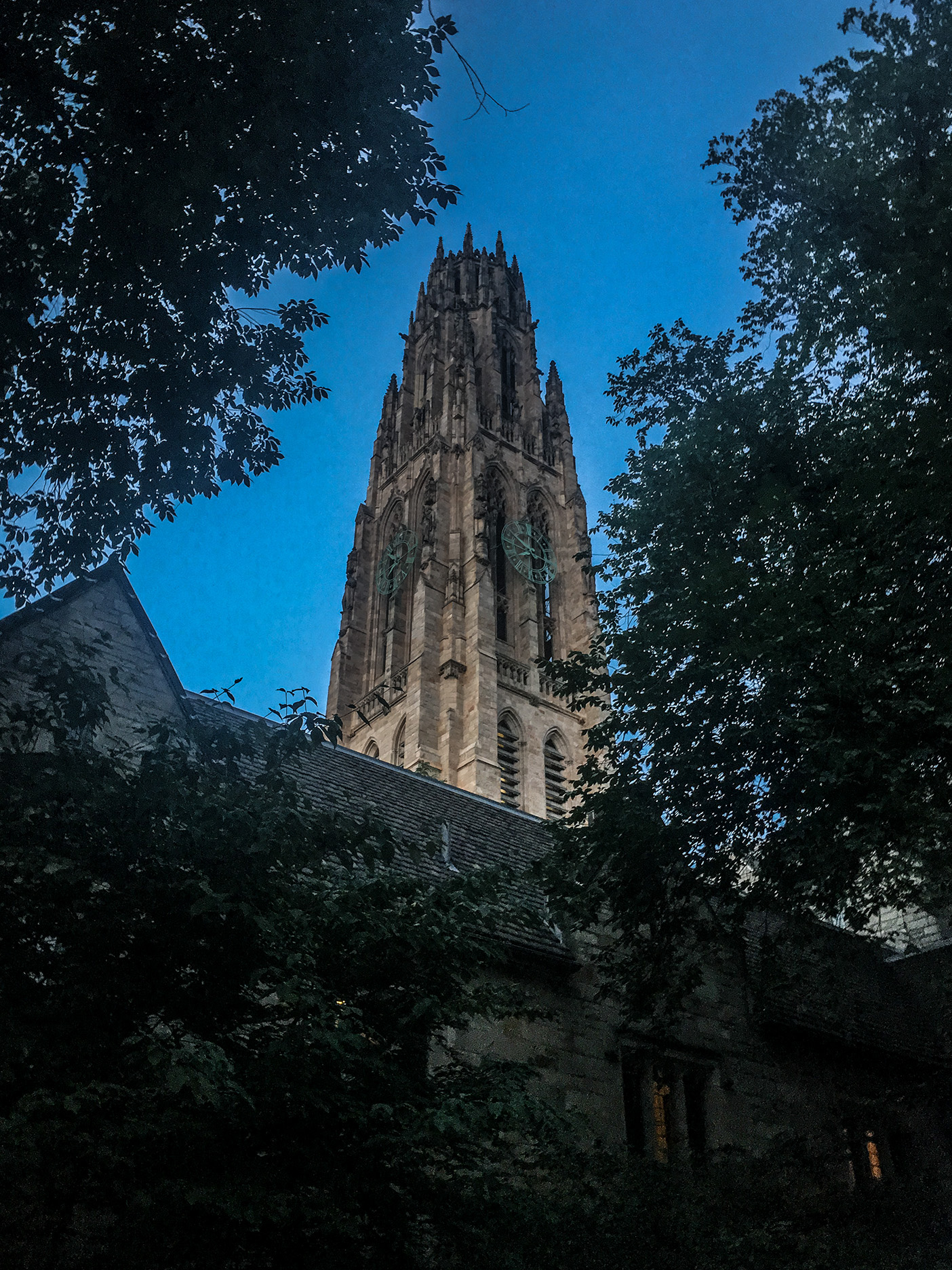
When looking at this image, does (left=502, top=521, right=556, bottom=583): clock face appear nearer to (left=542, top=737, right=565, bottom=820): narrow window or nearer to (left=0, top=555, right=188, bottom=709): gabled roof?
(left=542, top=737, right=565, bottom=820): narrow window

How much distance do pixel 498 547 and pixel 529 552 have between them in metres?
1.73

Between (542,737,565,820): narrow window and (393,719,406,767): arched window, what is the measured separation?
6035 mm

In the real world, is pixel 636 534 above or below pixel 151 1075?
above

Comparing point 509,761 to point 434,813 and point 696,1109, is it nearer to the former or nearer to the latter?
point 434,813

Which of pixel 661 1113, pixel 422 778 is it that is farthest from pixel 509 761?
pixel 661 1113

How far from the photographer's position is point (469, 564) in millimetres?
48719

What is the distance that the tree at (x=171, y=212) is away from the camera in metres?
7.78

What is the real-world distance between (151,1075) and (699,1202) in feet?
21.2

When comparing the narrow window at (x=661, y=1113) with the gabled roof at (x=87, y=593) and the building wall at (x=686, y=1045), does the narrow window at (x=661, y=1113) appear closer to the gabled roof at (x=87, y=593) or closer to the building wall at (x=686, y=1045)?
the building wall at (x=686, y=1045)

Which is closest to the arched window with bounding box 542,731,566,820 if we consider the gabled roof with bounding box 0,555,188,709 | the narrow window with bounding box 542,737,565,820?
the narrow window with bounding box 542,737,565,820

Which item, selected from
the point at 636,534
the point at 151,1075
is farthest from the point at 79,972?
the point at 636,534

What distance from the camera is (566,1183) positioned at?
35.4 ft

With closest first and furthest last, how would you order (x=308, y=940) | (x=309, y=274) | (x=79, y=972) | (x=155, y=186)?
1. (x=79, y=972)
2. (x=308, y=940)
3. (x=155, y=186)
4. (x=309, y=274)

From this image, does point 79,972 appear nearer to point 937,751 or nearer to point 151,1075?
point 151,1075
